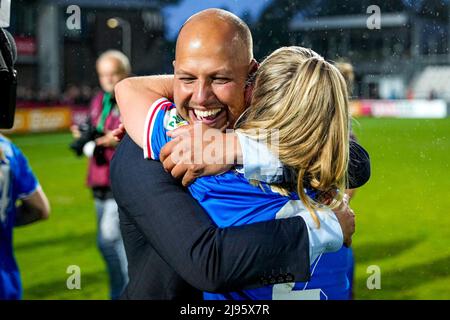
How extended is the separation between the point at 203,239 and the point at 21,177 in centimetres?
184

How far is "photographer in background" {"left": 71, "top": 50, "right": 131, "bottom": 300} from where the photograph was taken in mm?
4641

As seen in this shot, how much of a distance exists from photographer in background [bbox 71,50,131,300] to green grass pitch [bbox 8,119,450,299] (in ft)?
1.11

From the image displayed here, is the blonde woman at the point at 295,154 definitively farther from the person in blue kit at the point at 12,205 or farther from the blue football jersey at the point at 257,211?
the person in blue kit at the point at 12,205

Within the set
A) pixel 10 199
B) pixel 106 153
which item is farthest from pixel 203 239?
pixel 106 153

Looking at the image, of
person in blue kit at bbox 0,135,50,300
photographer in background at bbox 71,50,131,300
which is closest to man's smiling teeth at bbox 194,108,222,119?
person in blue kit at bbox 0,135,50,300

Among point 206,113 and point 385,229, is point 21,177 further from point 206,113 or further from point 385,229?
point 385,229

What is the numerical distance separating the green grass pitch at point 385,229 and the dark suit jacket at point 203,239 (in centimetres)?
64

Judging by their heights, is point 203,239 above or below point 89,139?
above

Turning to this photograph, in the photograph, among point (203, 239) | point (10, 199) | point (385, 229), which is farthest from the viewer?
point (385, 229)

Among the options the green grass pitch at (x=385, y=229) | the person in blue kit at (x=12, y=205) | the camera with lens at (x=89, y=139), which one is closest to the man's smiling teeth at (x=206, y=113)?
the green grass pitch at (x=385, y=229)

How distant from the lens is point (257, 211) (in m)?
1.44

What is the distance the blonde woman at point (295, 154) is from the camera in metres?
1.41
